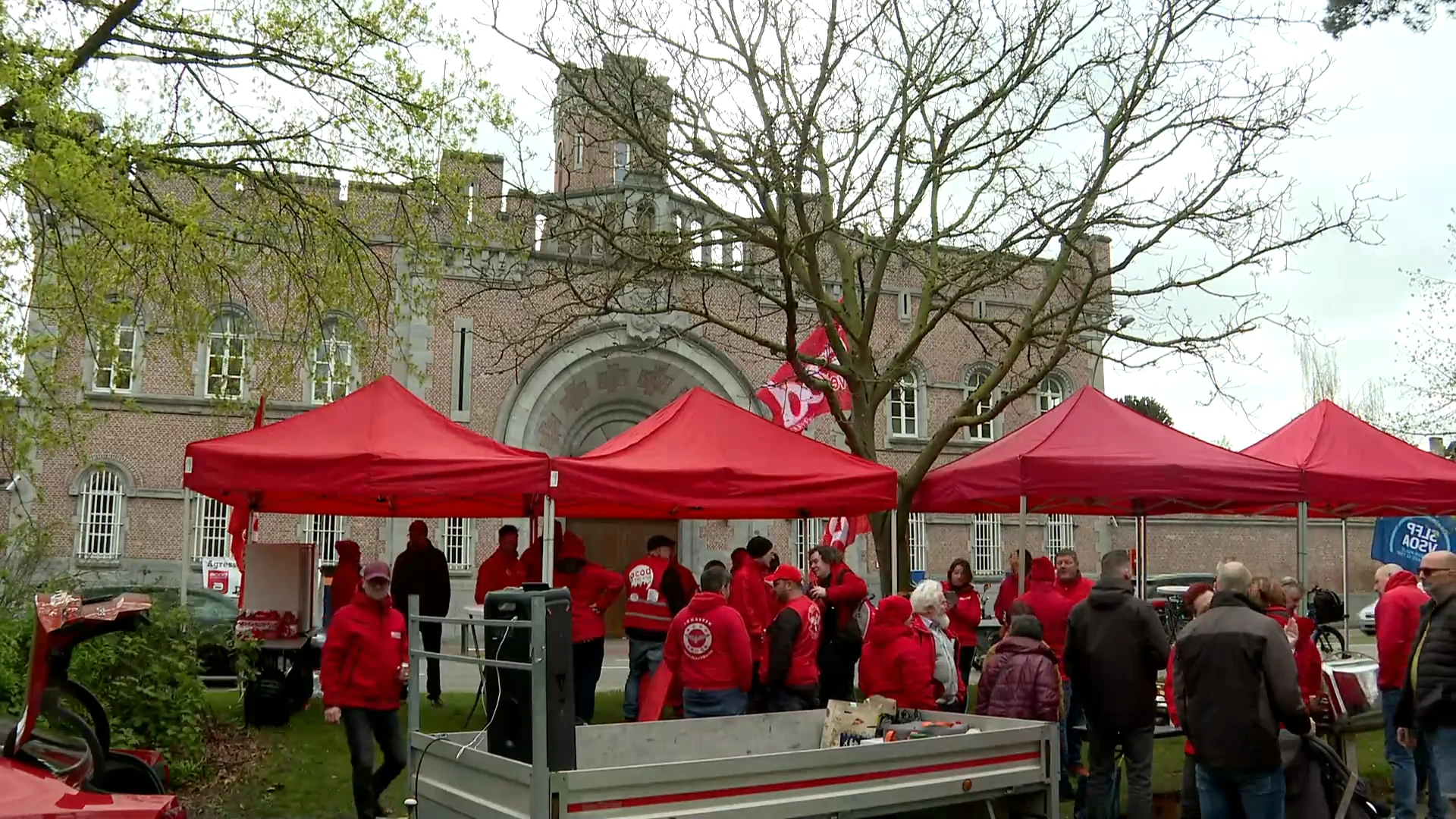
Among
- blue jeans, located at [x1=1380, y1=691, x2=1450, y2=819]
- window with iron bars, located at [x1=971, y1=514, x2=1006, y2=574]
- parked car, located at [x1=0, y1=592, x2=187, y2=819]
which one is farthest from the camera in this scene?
window with iron bars, located at [x1=971, y1=514, x2=1006, y2=574]

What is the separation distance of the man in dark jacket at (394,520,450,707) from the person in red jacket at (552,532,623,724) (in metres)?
2.18

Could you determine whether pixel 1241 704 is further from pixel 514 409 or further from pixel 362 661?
pixel 514 409

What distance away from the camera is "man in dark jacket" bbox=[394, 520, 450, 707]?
40.0 feet

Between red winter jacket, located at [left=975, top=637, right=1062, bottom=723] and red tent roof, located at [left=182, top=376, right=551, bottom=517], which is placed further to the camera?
red tent roof, located at [left=182, top=376, right=551, bottom=517]

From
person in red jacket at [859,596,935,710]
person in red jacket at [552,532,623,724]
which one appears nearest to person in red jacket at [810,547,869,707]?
person in red jacket at [552,532,623,724]

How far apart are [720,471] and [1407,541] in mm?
11731

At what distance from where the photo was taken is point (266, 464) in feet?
31.4

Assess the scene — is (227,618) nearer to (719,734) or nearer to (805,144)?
(805,144)

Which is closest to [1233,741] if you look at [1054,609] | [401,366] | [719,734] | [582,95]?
[719,734]

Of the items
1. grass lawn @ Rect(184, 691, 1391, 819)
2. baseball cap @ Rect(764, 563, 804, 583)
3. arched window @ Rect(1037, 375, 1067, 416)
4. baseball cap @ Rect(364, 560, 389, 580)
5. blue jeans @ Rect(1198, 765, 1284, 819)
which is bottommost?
grass lawn @ Rect(184, 691, 1391, 819)

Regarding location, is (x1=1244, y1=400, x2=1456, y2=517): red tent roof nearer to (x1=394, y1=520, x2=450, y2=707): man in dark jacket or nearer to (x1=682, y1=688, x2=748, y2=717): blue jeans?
(x1=682, y1=688, x2=748, y2=717): blue jeans

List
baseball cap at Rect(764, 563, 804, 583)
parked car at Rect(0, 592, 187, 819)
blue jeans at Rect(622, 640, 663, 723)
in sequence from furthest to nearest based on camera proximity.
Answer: blue jeans at Rect(622, 640, 663, 723) < baseball cap at Rect(764, 563, 804, 583) < parked car at Rect(0, 592, 187, 819)

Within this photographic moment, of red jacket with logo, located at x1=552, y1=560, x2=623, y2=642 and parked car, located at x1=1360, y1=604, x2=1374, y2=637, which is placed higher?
red jacket with logo, located at x1=552, y1=560, x2=623, y2=642

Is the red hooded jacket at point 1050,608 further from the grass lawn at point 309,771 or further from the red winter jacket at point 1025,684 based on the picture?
the red winter jacket at point 1025,684
